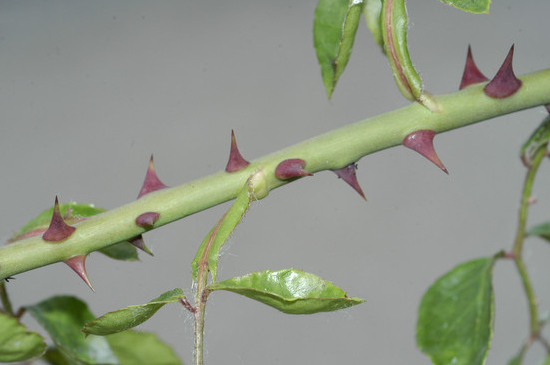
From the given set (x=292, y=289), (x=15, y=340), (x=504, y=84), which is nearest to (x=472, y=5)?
(x=504, y=84)

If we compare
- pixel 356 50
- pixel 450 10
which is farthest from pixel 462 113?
pixel 356 50

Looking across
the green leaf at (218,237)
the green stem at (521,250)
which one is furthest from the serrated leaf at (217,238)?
the green stem at (521,250)

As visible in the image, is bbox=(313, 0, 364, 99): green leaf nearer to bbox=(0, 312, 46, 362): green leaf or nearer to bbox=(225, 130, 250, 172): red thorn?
bbox=(225, 130, 250, 172): red thorn

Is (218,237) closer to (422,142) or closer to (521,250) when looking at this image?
(422,142)

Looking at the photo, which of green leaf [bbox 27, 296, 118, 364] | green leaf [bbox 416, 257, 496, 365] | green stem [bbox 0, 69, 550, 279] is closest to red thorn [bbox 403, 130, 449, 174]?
green stem [bbox 0, 69, 550, 279]

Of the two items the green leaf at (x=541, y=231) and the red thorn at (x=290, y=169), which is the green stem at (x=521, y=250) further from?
the red thorn at (x=290, y=169)

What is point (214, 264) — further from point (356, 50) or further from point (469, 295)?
point (356, 50)

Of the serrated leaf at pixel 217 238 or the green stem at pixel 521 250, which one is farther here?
the green stem at pixel 521 250
